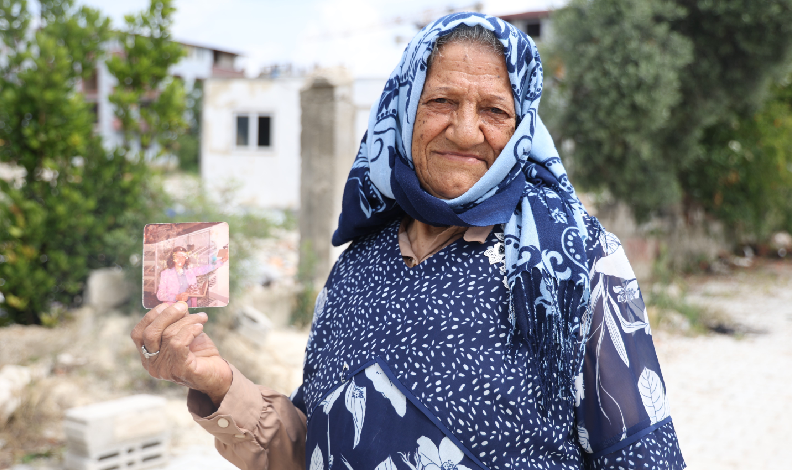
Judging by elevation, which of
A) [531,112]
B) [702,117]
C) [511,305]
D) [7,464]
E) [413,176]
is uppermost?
[702,117]

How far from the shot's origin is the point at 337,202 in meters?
7.69

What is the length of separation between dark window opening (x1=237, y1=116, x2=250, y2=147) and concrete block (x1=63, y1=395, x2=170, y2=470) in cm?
1805

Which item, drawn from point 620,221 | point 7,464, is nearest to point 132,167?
point 7,464

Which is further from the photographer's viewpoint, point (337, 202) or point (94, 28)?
point (337, 202)

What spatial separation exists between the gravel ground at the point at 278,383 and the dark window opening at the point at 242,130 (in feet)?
50.4

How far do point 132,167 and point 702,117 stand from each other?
9161mm

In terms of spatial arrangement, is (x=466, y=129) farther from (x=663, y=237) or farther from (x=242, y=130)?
(x=242, y=130)

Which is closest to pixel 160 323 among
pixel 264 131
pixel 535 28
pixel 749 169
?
pixel 749 169

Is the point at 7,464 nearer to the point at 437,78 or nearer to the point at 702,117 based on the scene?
the point at 437,78

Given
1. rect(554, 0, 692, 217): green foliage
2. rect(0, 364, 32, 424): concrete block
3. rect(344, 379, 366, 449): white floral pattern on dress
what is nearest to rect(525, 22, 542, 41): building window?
rect(554, 0, 692, 217): green foliage

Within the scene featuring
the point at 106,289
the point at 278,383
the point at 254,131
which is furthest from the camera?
the point at 254,131

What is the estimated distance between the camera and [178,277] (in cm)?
147

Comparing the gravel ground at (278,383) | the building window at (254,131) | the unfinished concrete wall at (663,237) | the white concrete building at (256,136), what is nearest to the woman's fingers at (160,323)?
the gravel ground at (278,383)

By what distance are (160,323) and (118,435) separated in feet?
10.4
